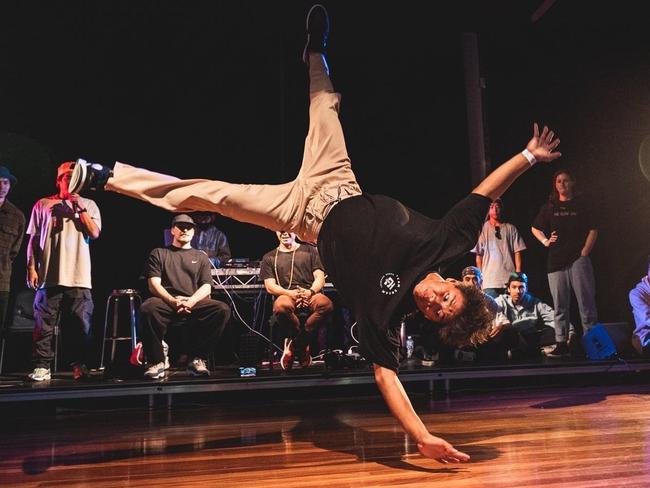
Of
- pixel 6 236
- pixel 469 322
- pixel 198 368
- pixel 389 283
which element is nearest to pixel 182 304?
pixel 198 368

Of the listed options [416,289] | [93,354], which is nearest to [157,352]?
[93,354]

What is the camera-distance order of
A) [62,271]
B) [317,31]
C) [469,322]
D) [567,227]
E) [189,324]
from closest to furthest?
[469,322] < [317,31] < [62,271] < [189,324] < [567,227]

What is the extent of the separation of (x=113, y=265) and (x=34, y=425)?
8.89 feet

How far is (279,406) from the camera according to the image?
13.3 feet

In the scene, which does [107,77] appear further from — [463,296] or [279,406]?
[463,296]

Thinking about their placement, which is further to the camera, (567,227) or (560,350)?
(567,227)

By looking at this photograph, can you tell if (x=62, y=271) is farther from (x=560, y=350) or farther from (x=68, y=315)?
(x=560, y=350)

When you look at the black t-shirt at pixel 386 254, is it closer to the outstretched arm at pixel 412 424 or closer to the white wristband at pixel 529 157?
the outstretched arm at pixel 412 424

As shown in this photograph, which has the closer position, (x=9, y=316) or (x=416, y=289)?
(x=416, y=289)

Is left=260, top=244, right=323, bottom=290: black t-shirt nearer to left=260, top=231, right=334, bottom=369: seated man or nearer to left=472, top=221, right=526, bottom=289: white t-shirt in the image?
left=260, top=231, right=334, bottom=369: seated man

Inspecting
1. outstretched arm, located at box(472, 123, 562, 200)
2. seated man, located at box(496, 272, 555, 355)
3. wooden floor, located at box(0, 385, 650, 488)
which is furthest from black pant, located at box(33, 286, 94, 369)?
seated man, located at box(496, 272, 555, 355)

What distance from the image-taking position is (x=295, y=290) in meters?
4.79

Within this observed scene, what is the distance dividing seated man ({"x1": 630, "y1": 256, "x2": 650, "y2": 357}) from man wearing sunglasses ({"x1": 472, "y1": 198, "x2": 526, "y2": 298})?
1182 millimetres

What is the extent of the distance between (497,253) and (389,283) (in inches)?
150
